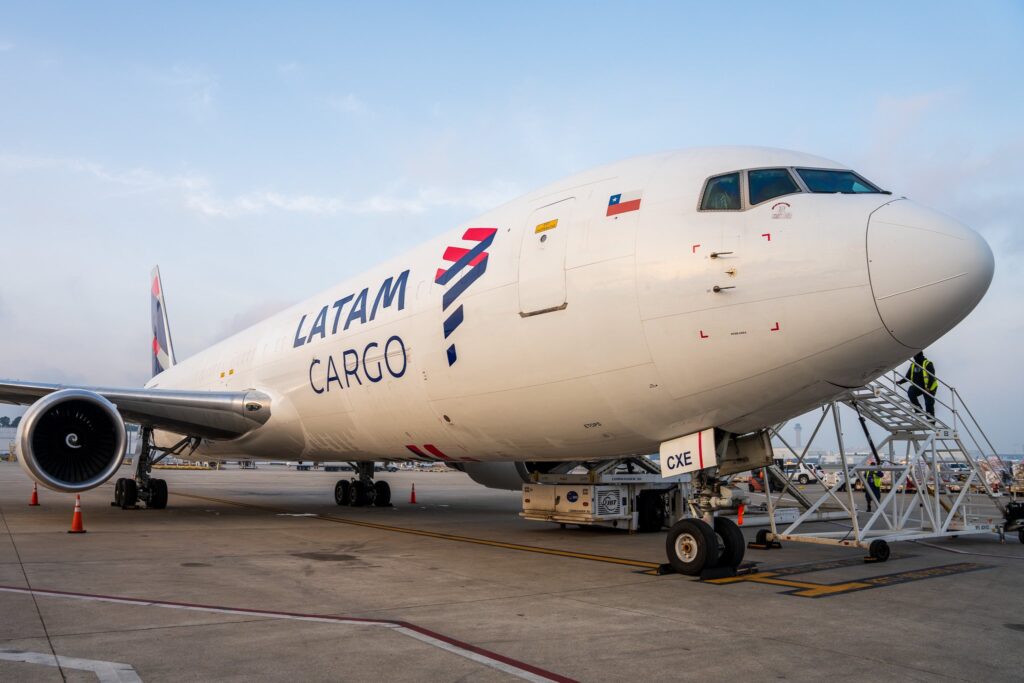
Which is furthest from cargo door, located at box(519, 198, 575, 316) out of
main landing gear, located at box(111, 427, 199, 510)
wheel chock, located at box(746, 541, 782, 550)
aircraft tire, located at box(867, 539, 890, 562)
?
main landing gear, located at box(111, 427, 199, 510)

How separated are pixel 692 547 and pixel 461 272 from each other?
14.0 ft

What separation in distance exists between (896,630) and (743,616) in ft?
3.66

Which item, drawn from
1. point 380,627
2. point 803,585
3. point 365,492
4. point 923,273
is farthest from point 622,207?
point 365,492

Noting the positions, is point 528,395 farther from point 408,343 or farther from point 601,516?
point 601,516

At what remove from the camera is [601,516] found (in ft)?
42.4

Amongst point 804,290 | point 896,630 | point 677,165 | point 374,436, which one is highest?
point 677,165

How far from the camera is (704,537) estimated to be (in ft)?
26.0

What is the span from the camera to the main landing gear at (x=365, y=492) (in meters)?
20.2

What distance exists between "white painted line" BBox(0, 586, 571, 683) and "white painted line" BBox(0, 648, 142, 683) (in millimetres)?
10

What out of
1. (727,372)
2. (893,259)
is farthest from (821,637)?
(893,259)

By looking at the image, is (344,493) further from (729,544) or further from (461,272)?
(729,544)

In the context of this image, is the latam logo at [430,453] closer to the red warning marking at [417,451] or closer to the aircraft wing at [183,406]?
the red warning marking at [417,451]

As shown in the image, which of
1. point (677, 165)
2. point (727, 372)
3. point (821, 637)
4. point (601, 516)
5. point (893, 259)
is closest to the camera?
point (821, 637)

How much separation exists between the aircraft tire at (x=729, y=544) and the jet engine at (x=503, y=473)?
250 inches
